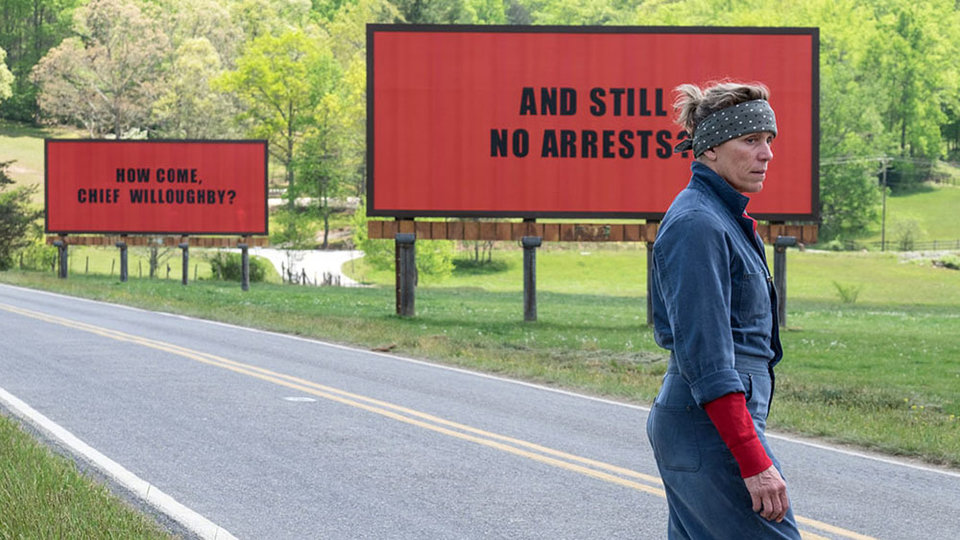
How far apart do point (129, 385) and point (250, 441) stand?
424 centimetres

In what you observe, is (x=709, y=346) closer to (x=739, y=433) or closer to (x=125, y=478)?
(x=739, y=433)

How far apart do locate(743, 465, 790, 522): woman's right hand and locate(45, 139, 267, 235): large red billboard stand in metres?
41.2

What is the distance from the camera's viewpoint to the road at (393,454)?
297 inches

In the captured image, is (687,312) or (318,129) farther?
(318,129)

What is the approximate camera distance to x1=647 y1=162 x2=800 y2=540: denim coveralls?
11.3 feet

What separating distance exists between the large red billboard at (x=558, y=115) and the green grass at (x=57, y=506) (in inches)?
720

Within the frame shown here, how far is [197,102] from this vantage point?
83.8 metres

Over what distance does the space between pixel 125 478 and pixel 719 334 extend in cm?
629

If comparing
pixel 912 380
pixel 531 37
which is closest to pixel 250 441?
pixel 912 380

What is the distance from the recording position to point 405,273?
26734 mm

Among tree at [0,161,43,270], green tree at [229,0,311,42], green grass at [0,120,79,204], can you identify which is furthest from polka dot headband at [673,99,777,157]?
green tree at [229,0,311,42]

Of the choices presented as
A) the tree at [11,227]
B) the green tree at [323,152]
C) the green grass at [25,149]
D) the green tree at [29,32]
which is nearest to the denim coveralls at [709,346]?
the tree at [11,227]

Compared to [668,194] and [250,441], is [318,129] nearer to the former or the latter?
[668,194]

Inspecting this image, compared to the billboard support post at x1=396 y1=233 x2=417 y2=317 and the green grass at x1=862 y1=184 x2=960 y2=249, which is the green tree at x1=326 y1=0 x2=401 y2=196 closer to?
the billboard support post at x1=396 y1=233 x2=417 y2=317
